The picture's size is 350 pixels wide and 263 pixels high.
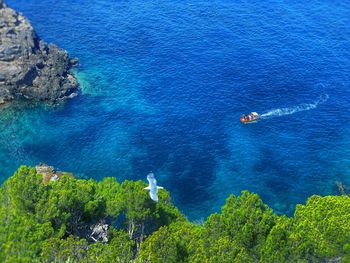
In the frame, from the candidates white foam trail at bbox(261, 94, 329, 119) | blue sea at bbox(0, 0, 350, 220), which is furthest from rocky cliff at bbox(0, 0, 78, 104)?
white foam trail at bbox(261, 94, 329, 119)

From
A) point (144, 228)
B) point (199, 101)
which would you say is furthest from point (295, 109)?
point (144, 228)

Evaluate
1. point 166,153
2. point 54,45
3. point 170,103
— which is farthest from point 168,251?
point 54,45

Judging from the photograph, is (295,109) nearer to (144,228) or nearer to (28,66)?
(28,66)

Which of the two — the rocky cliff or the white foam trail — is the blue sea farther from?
the rocky cliff

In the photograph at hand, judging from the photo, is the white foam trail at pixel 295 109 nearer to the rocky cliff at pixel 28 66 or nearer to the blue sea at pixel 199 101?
the blue sea at pixel 199 101

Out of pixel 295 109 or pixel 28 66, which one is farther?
pixel 295 109

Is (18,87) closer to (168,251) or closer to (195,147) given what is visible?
(195,147)
